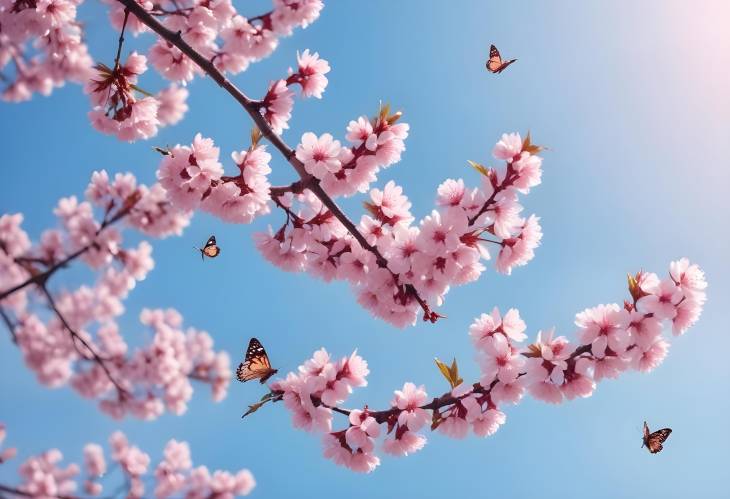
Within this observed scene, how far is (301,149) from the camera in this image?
14.1 ft

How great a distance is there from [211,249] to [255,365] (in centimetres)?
205

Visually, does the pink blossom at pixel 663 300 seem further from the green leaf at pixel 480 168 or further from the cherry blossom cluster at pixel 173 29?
the cherry blossom cluster at pixel 173 29

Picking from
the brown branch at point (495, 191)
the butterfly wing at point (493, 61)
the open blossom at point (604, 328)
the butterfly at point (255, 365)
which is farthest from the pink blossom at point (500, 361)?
the butterfly wing at point (493, 61)

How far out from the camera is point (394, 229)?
176 inches

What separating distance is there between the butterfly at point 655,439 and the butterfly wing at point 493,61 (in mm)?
3603

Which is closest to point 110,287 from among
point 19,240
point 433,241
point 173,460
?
point 19,240

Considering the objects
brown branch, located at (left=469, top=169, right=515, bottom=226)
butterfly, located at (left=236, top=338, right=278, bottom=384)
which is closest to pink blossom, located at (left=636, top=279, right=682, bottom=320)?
brown branch, located at (left=469, top=169, right=515, bottom=226)

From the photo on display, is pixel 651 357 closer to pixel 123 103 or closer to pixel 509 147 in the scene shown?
pixel 509 147

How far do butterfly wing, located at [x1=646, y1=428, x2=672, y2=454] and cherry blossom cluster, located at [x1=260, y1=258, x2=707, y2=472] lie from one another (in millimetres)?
1202

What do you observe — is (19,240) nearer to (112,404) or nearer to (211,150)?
(112,404)

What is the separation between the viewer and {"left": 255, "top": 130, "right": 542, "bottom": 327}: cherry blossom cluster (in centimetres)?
407

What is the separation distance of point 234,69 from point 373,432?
14.0 ft

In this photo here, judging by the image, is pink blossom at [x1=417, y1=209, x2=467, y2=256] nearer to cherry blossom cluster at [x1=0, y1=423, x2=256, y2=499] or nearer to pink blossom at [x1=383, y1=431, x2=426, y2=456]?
pink blossom at [x1=383, y1=431, x2=426, y2=456]

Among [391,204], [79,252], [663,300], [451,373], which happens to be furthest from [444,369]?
[79,252]
